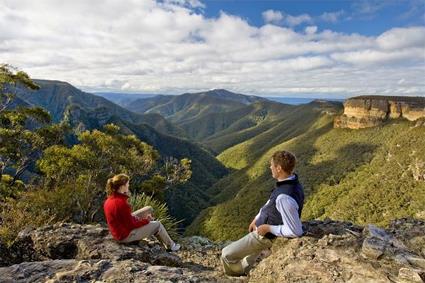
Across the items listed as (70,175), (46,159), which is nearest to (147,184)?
(70,175)

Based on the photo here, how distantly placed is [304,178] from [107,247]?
6704 cm

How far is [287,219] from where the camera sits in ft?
18.3

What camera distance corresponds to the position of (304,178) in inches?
2790

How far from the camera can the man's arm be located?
5477mm

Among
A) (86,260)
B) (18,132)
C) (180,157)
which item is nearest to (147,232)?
(86,260)

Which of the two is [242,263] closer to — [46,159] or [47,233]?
[47,233]

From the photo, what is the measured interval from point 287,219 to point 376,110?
97178 mm

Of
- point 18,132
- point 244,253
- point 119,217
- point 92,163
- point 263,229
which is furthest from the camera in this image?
point 18,132

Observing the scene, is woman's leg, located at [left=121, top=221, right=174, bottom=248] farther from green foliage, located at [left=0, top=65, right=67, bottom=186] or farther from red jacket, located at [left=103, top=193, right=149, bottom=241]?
green foliage, located at [left=0, top=65, right=67, bottom=186]

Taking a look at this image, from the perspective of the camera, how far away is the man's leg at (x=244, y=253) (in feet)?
19.5

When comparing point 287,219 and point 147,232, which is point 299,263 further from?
point 147,232

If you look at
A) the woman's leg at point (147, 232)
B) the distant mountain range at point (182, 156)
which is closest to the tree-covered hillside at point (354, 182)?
the distant mountain range at point (182, 156)

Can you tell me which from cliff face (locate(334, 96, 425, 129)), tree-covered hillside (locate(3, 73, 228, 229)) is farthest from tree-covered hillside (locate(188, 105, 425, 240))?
tree-covered hillside (locate(3, 73, 228, 229))

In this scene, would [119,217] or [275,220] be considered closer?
[275,220]
